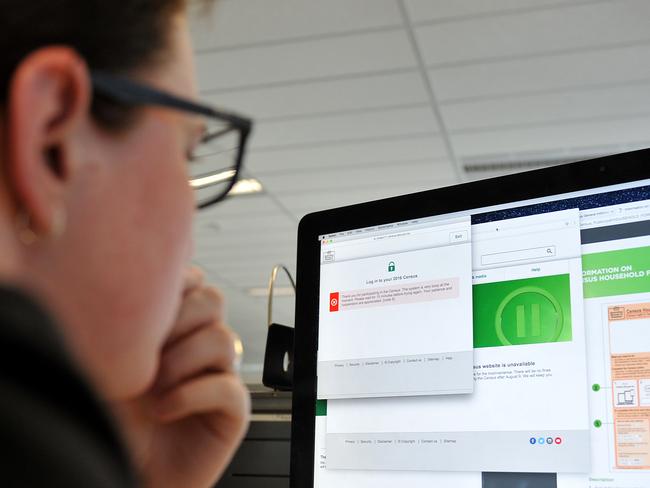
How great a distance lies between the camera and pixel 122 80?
412 millimetres

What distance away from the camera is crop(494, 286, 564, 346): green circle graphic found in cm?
76

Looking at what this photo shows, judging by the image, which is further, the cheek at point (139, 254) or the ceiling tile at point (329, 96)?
the ceiling tile at point (329, 96)

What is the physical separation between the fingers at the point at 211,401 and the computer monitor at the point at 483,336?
0.63ft

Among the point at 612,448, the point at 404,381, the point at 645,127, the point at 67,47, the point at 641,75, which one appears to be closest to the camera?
the point at 67,47

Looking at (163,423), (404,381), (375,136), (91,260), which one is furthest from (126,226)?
(375,136)

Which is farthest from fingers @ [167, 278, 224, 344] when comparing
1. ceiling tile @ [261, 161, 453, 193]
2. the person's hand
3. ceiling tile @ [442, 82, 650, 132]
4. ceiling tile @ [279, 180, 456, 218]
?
ceiling tile @ [279, 180, 456, 218]

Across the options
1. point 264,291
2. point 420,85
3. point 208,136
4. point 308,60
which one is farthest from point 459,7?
point 264,291

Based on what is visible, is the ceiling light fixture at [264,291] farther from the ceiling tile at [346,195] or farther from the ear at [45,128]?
the ear at [45,128]

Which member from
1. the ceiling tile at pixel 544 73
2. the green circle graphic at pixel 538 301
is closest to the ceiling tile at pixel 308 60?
the ceiling tile at pixel 544 73

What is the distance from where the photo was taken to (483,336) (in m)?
0.80

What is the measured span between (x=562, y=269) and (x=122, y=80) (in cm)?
52

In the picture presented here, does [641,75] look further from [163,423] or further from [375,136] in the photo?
[163,423]

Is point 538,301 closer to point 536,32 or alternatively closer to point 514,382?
point 514,382

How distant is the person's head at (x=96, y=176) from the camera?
36cm
